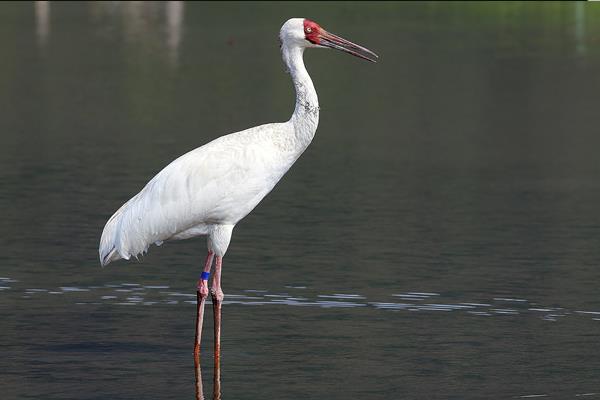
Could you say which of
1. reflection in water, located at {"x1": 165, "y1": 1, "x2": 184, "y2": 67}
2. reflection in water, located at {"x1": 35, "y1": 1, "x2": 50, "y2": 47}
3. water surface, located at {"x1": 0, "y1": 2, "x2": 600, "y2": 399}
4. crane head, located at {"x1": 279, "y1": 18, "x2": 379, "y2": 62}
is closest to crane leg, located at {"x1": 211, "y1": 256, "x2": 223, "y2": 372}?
water surface, located at {"x1": 0, "y1": 2, "x2": 600, "y2": 399}

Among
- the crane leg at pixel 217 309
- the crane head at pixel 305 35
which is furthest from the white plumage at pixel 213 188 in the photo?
the crane head at pixel 305 35

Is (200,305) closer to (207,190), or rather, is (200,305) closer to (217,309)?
(217,309)

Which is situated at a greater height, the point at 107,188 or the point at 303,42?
the point at 303,42

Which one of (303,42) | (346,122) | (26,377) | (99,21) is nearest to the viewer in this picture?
(26,377)

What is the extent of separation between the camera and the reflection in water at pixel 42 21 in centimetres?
4472

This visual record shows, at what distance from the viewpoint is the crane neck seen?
11.9 meters

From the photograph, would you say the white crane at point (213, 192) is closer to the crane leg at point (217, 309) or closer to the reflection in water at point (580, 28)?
the crane leg at point (217, 309)

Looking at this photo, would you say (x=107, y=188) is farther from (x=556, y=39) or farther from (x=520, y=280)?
(x=556, y=39)

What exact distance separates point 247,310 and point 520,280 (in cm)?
267

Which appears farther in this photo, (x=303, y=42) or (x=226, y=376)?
(x=303, y=42)

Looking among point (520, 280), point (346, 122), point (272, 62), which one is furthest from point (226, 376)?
point (272, 62)

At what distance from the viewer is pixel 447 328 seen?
12656 millimetres

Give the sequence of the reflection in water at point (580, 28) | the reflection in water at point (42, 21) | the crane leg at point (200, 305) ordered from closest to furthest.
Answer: the crane leg at point (200, 305), the reflection in water at point (42, 21), the reflection in water at point (580, 28)

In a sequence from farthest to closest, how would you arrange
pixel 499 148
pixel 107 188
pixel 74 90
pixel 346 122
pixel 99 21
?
pixel 99 21
pixel 74 90
pixel 346 122
pixel 499 148
pixel 107 188
